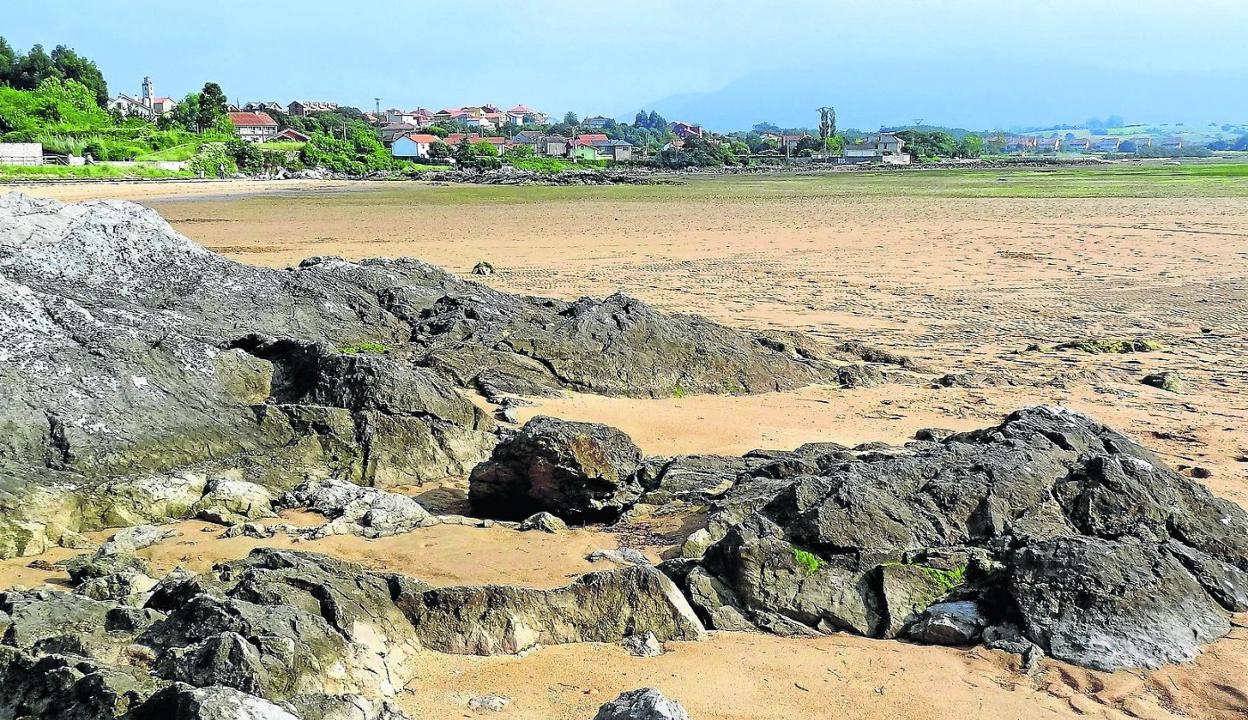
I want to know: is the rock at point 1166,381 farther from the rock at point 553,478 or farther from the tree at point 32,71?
the tree at point 32,71

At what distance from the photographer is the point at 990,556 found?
18.8 feet

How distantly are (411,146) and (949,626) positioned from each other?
110 metres

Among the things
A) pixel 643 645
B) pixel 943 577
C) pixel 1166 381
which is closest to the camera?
pixel 643 645

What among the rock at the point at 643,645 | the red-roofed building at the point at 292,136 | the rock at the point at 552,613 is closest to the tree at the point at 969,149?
the red-roofed building at the point at 292,136

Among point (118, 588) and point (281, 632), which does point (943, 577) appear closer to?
point (281, 632)

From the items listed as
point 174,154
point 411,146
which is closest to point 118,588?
point 174,154

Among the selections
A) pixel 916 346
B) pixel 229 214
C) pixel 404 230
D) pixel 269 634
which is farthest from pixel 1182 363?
pixel 229 214

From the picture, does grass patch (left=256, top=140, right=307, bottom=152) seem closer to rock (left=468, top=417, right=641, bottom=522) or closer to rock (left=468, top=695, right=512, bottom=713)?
rock (left=468, top=417, right=641, bottom=522)

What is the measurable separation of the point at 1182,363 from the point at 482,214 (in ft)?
93.7

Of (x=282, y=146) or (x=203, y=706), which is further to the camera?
(x=282, y=146)

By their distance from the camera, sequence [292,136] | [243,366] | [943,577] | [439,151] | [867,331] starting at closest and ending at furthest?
[943,577]
[243,366]
[867,331]
[292,136]
[439,151]

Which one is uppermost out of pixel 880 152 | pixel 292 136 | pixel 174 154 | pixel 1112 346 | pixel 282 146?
pixel 292 136

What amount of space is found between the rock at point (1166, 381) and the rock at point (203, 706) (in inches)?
397

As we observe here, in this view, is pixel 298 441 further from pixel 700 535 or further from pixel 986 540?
pixel 986 540
